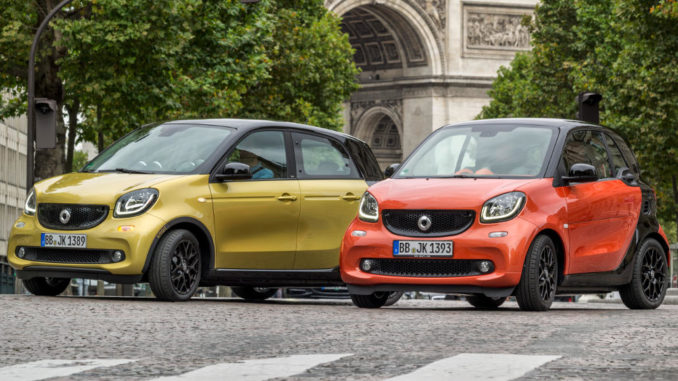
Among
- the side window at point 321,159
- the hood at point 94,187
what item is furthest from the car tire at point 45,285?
the side window at point 321,159

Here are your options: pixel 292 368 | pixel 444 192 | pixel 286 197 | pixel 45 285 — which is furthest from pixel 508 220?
pixel 292 368

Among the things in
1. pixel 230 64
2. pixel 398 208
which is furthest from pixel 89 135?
pixel 398 208

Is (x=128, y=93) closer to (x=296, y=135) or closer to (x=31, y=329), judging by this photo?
(x=296, y=135)

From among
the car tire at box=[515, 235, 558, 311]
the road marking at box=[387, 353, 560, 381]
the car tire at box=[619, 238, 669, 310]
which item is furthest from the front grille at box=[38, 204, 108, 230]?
the road marking at box=[387, 353, 560, 381]

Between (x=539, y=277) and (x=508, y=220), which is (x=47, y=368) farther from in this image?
(x=539, y=277)

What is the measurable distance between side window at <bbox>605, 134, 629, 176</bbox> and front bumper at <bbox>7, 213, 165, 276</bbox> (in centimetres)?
407

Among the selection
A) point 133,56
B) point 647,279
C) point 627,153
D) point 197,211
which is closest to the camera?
point 197,211

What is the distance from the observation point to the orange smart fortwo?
1188 centimetres

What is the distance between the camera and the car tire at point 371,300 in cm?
1297

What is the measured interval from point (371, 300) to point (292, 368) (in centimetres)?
583

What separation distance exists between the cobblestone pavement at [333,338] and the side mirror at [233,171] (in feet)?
4.82

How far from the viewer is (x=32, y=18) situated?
27.2m

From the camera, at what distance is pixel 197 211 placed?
13172 millimetres

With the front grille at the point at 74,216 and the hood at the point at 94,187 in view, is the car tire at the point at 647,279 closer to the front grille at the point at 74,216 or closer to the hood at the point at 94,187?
the hood at the point at 94,187
